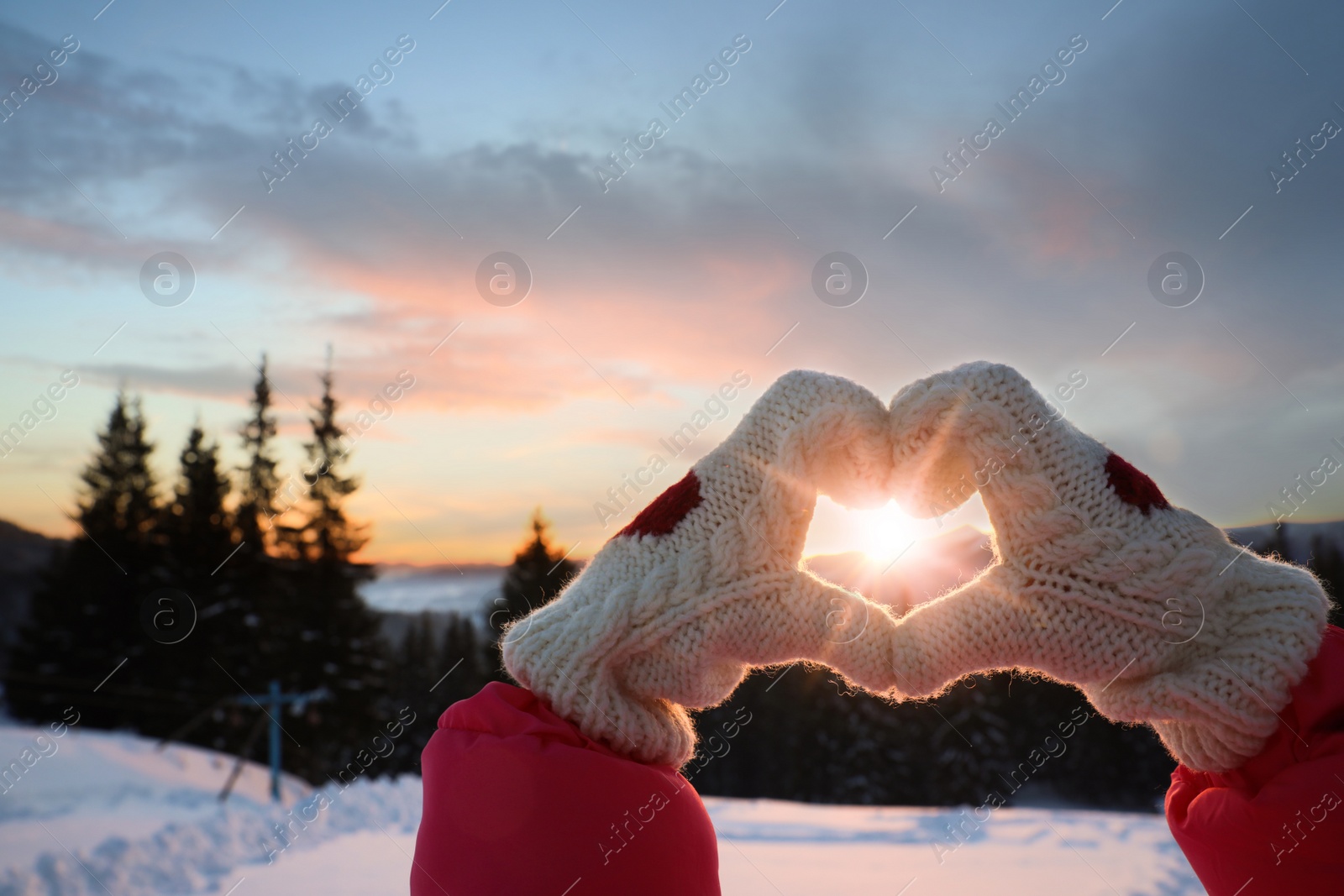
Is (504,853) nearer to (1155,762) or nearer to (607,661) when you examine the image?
(607,661)

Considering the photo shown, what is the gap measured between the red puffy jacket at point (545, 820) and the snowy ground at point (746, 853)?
58.5 inches

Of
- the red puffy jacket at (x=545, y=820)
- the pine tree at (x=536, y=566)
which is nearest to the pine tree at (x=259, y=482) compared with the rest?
the pine tree at (x=536, y=566)

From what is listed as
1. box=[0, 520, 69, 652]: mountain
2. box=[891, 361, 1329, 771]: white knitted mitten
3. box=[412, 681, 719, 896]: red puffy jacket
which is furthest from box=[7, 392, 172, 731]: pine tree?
box=[891, 361, 1329, 771]: white knitted mitten

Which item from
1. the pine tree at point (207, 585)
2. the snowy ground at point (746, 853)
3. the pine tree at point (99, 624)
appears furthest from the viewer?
the pine tree at point (207, 585)

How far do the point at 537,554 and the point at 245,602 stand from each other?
5.58 metres

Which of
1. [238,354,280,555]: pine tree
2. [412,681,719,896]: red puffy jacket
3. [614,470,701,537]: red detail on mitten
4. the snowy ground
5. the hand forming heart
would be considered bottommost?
the snowy ground

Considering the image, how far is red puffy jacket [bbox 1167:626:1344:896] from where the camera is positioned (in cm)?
117

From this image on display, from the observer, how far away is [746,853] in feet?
10.1

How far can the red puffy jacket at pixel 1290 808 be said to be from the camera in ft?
3.84

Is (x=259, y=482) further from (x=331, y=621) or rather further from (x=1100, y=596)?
(x=1100, y=596)

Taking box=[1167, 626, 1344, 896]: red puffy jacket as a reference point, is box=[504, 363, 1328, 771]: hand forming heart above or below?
above

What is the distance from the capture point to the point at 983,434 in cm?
135

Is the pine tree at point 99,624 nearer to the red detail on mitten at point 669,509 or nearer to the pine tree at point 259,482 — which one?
the pine tree at point 259,482

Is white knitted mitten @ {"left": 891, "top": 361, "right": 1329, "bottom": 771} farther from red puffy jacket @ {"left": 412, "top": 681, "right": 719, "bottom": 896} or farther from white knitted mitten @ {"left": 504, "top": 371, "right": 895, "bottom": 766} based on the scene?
red puffy jacket @ {"left": 412, "top": 681, "right": 719, "bottom": 896}
